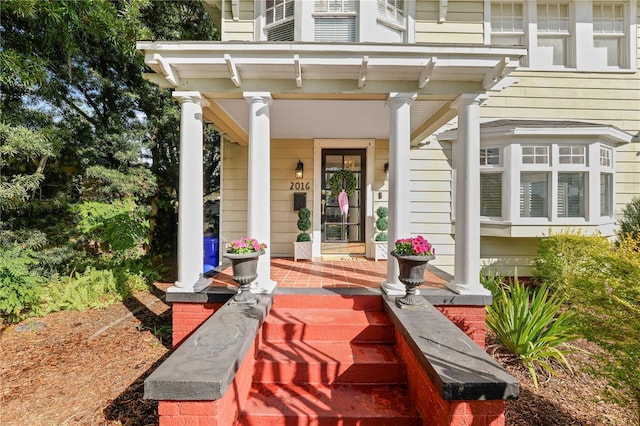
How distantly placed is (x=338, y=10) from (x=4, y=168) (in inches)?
272

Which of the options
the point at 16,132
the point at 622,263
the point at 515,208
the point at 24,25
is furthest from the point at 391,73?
the point at 24,25

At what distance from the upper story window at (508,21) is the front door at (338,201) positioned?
3.74 meters

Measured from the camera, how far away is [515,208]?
5488 mm

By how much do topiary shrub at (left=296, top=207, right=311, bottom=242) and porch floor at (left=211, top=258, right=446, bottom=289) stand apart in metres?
0.51

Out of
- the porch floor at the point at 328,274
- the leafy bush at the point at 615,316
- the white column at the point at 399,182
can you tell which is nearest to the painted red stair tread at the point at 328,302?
the white column at the point at 399,182

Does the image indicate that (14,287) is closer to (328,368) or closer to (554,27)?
(328,368)

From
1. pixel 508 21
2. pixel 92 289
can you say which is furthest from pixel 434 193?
pixel 92 289

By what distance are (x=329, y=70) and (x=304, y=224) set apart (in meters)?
3.36

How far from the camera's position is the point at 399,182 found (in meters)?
3.54

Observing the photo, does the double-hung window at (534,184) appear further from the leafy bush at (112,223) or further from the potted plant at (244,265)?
the leafy bush at (112,223)

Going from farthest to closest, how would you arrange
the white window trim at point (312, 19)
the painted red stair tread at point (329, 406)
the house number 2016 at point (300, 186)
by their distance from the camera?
the house number 2016 at point (300, 186) → the white window trim at point (312, 19) → the painted red stair tread at point (329, 406)

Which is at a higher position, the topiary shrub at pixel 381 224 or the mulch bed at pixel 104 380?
the topiary shrub at pixel 381 224

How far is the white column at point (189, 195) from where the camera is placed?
11.9 feet

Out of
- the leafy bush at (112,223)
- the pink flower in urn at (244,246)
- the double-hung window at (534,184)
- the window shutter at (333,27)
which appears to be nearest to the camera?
the pink flower in urn at (244,246)
